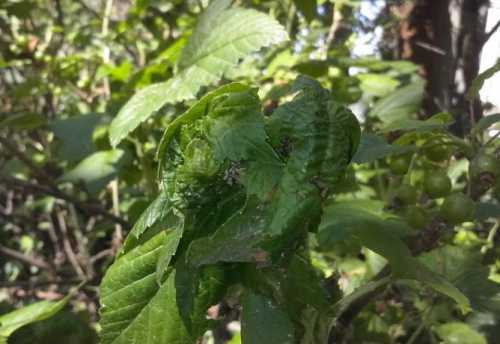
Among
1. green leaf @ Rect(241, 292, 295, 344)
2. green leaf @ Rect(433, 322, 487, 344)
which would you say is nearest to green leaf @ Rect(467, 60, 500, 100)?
green leaf @ Rect(241, 292, 295, 344)

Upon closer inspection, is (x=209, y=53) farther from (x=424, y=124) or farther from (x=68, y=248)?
(x=68, y=248)

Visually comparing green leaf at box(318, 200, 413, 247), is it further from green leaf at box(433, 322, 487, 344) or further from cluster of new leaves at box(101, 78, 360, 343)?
green leaf at box(433, 322, 487, 344)

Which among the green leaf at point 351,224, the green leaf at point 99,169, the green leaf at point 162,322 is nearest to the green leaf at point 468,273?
the green leaf at point 351,224

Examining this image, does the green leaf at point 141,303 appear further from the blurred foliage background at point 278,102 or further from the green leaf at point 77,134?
the green leaf at point 77,134

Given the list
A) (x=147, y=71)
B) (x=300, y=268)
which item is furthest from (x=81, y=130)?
(x=300, y=268)

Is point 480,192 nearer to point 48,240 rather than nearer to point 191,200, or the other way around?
point 191,200

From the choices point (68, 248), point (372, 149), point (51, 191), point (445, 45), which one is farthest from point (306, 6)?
point (68, 248)
